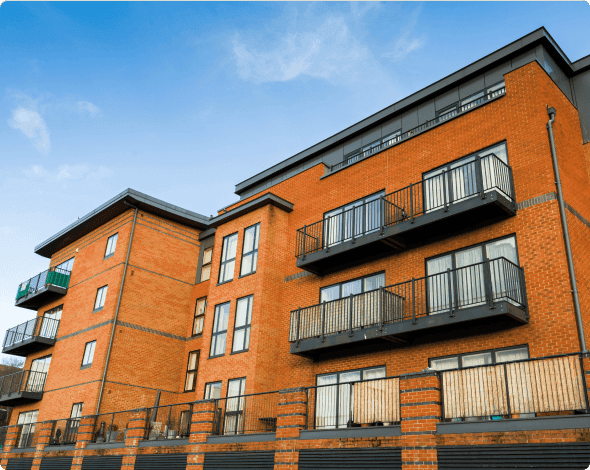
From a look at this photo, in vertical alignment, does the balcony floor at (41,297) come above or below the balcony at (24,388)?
above

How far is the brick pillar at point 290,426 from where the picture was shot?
1386 cm

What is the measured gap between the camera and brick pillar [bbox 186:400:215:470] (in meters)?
16.4

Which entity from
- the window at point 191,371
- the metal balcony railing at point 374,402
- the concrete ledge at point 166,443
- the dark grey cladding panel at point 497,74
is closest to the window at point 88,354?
the window at point 191,371

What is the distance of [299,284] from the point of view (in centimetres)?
2006

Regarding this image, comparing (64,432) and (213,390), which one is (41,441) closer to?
(64,432)

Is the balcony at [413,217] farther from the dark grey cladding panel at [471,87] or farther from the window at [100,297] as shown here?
the window at [100,297]

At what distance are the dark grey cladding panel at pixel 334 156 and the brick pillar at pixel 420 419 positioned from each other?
11.8m

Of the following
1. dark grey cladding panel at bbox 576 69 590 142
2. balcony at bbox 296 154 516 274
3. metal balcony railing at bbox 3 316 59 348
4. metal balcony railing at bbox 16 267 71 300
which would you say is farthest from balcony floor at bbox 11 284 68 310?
dark grey cladding panel at bbox 576 69 590 142

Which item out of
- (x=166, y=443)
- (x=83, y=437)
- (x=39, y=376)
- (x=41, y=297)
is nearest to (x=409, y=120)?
(x=166, y=443)

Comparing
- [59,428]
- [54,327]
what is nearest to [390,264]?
[59,428]

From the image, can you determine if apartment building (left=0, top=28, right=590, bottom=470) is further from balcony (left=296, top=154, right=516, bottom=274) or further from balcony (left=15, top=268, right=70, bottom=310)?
balcony (left=15, top=268, right=70, bottom=310)

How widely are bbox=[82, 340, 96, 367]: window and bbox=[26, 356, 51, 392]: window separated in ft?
12.3

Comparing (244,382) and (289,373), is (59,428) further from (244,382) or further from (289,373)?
(289,373)

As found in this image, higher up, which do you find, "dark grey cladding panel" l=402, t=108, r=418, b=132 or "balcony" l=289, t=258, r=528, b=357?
"dark grey cladding panel" l=402, t=108, r=418, b=132
